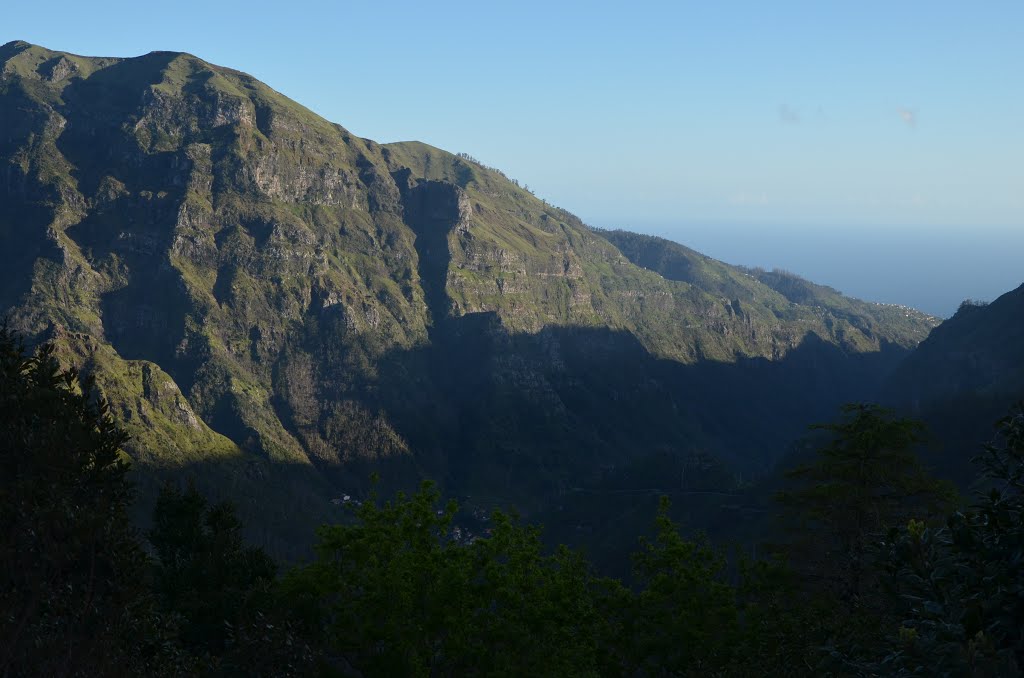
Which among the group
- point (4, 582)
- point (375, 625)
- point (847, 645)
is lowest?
point (375, 625)

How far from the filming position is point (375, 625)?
132 ft

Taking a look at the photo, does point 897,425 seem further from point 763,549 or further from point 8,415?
point 8,415

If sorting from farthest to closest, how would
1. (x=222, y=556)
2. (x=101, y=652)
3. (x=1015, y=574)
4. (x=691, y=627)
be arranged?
(x=222, y=556)
(x=691, y=627)
(x=101, y=652)
(x=1015, y=574)

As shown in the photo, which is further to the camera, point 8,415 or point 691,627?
point 8,415

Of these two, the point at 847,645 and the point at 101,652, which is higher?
the point at 847,645

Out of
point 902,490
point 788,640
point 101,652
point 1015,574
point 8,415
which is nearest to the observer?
point 1015,574

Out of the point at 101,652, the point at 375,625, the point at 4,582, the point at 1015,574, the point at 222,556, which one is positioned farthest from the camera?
the point at 222,556

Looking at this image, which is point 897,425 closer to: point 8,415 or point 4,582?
point 4,582

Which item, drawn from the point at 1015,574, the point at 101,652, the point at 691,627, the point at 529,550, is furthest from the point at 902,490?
the point at 101,652

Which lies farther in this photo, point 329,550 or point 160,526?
point 160,526

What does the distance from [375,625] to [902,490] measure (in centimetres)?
3242

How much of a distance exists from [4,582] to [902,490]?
46.8 meters

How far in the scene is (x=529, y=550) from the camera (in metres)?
43.4

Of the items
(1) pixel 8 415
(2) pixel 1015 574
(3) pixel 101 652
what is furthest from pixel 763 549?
(1) pixel 8 415
